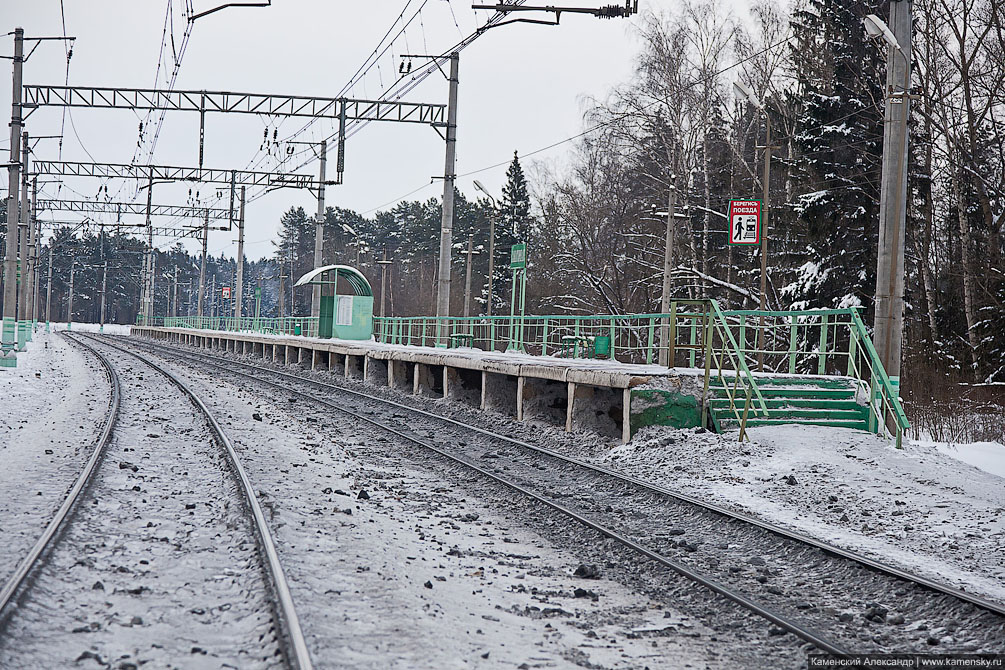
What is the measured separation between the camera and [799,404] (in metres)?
14.2

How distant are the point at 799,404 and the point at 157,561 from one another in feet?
33.0

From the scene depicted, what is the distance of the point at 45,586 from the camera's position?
20.5 feet

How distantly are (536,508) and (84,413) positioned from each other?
1081 cm

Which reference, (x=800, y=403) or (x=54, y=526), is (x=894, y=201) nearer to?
(x=800, y=403)

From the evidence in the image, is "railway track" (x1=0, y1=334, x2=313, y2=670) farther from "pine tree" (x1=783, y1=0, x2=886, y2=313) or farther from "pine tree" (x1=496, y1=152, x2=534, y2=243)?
"pine tree" (x1=496, y1=152, x2=534, y2=243)

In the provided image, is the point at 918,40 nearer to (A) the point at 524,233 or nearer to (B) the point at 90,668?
(B) the point at 90,668

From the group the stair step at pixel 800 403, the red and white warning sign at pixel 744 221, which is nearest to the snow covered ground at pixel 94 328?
the red and white warning sign at pixel 744 221

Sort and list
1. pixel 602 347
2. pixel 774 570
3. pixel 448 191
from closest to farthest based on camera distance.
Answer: pixel 774 570 < pixel 602 347 < pixel 448 191

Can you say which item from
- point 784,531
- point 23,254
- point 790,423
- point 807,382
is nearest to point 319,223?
point 23,254

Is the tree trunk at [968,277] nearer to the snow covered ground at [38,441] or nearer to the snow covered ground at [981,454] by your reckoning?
the snow covered ground at [981,454]

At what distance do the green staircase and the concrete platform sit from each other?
39 cm

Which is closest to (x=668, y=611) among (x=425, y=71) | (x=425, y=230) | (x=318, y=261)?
(x=425, y=71)

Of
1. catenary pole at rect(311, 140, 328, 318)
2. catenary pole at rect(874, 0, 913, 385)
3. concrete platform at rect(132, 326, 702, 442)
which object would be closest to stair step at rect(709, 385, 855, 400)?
concrete platform at rect(132, 326, 702, 442)

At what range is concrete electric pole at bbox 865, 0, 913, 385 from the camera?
42.7ft
